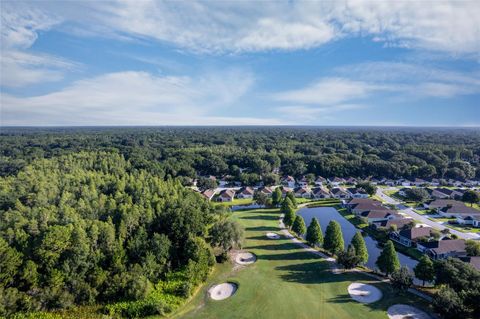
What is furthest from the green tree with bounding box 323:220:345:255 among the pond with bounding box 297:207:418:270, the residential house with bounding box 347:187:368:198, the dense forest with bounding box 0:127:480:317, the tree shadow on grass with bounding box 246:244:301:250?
the residential house with bounding box 347:187:368:198

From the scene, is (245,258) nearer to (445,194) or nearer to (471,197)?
(471,197)

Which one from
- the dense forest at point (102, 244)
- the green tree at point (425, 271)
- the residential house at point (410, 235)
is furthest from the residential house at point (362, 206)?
the dense forest at point (102, 244)

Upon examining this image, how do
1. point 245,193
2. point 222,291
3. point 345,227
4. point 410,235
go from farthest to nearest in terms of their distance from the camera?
point 245,193 < point 345,227 < point 410,235 < point 222,291

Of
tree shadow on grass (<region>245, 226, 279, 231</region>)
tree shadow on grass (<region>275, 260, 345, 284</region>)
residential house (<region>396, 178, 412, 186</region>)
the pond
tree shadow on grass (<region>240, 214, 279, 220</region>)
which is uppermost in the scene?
residential house (<region>396, 178, 412, 186</region>)

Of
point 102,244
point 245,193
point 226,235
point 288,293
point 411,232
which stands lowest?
point 288,293

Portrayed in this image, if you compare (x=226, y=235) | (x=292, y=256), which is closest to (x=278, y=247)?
(x=292, y=256)

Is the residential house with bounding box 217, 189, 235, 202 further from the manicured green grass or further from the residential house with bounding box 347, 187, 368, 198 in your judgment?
the residential house with bounding box 347, 187, 368, 198
